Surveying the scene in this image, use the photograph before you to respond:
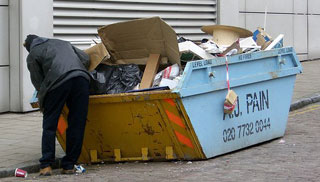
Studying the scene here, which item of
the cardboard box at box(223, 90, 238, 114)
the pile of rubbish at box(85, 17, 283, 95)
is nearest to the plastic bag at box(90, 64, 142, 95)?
the pile of rubbish at box(85, 17, 283, 95)

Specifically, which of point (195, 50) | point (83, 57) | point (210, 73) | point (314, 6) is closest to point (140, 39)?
point (195, 50)

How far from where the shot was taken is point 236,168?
768cm

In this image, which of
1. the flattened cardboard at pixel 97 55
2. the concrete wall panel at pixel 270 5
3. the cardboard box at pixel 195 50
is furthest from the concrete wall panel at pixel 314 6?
the flattened cardboard at pixel 97 55

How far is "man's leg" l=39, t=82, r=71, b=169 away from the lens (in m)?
7.49

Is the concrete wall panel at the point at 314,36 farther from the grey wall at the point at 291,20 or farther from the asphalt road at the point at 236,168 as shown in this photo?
the asphalt road at the point at 236,168

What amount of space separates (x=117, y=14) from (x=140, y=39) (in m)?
5.43

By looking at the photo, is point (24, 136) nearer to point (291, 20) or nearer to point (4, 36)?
point (4, 36)

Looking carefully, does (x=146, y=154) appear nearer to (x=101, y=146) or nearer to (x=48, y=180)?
(x=101, y=146)

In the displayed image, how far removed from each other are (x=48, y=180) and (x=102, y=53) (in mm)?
1645

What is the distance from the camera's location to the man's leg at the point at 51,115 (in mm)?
7492

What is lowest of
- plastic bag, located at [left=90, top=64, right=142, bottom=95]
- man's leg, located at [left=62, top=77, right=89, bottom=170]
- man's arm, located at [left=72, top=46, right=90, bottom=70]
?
man's leg, located at [left=62, top=77, right=89, bottom=170]

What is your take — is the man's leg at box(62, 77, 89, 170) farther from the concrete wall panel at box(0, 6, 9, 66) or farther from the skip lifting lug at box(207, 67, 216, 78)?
the concrete wall panel at box(0, 6, 9, 66)

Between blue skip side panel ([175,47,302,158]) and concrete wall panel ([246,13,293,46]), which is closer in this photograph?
blue skip side panel ([175,47,302,158])

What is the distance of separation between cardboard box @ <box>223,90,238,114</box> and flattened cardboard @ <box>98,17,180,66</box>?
2.42 feet
